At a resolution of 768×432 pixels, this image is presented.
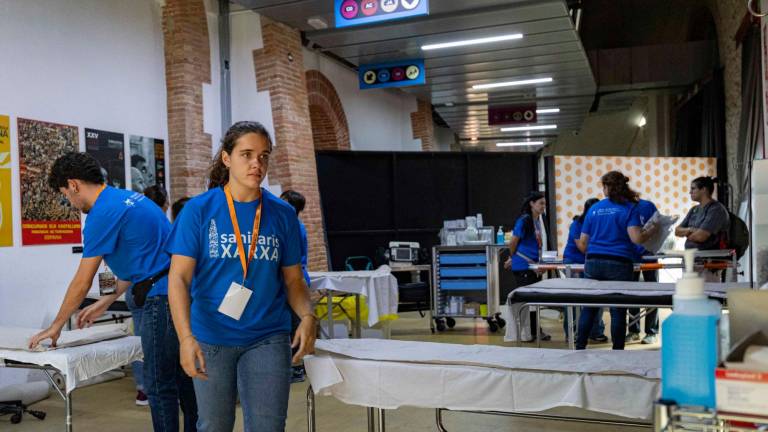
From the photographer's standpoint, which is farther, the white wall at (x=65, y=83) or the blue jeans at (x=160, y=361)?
the white wall at (x=65, y=83)

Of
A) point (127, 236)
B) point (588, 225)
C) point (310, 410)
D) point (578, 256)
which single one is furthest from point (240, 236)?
point (578, 256)

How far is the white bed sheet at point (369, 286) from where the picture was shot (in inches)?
256

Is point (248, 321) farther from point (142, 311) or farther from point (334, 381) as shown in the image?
point (142, 311)

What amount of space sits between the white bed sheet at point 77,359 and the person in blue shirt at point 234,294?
1.25 meters

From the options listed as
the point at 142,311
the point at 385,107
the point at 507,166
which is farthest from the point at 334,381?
the point at 385,107

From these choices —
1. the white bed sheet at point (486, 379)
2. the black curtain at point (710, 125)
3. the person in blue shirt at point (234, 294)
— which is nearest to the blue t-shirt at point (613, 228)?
the white bed sheet at point (486, 379)

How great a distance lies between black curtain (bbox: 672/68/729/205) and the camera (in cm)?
1127

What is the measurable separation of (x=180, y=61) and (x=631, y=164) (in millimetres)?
7092

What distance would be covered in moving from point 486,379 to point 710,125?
1089cm

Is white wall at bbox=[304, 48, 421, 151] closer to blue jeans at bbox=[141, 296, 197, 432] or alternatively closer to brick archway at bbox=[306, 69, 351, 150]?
brick archway at bbox=[306, 69, 351, 150]

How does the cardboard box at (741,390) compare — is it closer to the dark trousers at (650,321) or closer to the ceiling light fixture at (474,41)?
the dark trousers at (650,321)

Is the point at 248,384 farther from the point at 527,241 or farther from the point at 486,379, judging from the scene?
the point at 527,241

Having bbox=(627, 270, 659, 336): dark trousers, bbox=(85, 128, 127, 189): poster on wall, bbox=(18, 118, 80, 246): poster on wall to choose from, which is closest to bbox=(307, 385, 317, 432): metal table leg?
bbox=(18, 118, 80, 246): poster on wall

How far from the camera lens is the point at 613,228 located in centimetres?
510
